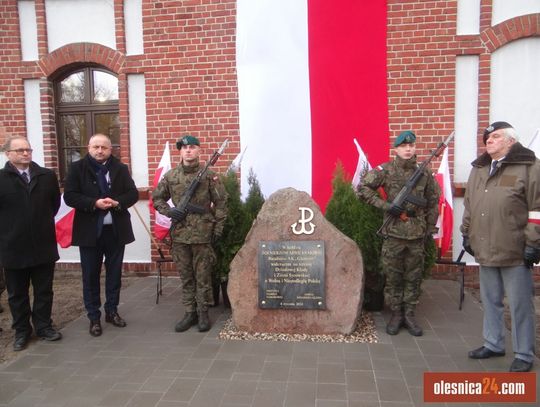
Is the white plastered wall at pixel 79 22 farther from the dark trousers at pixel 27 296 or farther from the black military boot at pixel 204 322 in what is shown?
the black military boot at pixel 204 322

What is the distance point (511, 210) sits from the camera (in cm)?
321

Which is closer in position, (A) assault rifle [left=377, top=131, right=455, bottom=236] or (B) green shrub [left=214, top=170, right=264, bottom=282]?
(A) assault rifle [left=377, top=131, right=455, bottom=236]

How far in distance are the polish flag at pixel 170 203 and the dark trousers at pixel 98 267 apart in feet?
3.27

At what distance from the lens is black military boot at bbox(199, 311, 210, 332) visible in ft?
13.8

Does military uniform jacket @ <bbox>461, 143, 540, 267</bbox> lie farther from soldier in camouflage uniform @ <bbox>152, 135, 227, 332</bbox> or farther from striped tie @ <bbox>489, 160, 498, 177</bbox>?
soldier in camouflage uniform @ <bbox>152, 135, 227, 332</bbox>

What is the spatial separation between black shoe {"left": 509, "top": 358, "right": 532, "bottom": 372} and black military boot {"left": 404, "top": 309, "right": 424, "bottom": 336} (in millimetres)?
850

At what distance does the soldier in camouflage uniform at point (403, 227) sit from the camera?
3.94 m

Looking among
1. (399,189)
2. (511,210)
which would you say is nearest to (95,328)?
(399,189)

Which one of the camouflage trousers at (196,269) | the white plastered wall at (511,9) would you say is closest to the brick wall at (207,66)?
the white plastered wall at (511,9)

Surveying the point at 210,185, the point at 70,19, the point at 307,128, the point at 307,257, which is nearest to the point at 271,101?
the point at 307,128

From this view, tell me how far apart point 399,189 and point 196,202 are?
1978mm

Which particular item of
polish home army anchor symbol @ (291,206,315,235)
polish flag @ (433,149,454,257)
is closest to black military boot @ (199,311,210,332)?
polish home army anchor symbol @ (291,206,315,235)

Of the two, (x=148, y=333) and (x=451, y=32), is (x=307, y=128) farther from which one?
(x=148, y=333)

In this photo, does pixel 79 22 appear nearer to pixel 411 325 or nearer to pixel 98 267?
pixel 98 267
